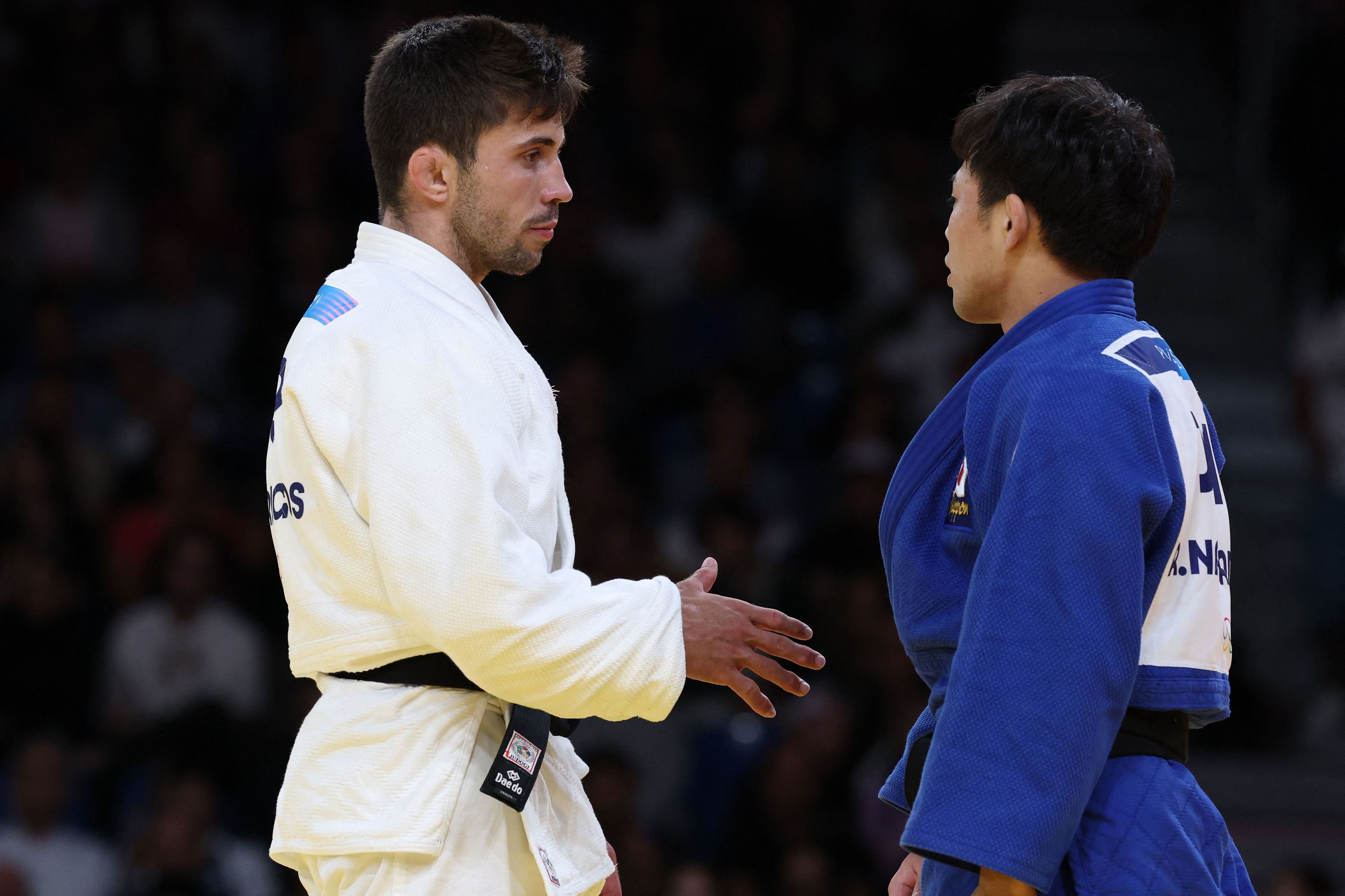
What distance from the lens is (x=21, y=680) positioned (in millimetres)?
5016

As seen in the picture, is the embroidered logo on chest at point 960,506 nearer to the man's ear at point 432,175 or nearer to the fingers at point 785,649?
the fingers at point 785,649

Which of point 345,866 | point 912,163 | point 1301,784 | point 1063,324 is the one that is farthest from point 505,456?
point 912,163

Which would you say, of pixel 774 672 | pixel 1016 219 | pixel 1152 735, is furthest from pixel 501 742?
pixel 1016 219

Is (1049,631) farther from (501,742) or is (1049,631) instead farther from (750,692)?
(501,742)

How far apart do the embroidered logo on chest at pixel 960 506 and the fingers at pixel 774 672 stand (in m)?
0.31

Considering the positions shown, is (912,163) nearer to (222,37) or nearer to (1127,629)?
(222,37)

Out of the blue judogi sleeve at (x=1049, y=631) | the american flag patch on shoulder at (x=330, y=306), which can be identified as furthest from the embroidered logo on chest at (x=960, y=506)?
the american flag patch on shoulder at (x=330, y=306)

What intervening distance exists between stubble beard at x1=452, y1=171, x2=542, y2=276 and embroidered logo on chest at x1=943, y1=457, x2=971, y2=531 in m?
0.69

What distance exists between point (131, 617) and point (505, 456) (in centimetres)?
363

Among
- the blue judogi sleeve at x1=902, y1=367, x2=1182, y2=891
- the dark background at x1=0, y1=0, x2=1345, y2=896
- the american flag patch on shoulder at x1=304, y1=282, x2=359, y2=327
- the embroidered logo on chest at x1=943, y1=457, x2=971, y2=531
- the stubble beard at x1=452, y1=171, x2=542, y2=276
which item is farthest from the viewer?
the dark background at x1=0, y1=0, x2=1345, y2=896

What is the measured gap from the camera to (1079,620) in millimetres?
1770

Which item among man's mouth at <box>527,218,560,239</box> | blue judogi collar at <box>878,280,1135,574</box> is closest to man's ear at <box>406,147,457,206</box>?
man's mouth at <box>527,218,560,239</box>

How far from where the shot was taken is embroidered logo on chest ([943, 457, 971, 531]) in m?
1.99

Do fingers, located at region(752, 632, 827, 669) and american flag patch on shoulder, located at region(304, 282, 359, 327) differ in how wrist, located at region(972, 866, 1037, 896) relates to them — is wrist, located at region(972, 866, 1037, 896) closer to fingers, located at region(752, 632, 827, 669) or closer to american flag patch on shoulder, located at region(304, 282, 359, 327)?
fingers, located at region(752, 632, 827, 669)
